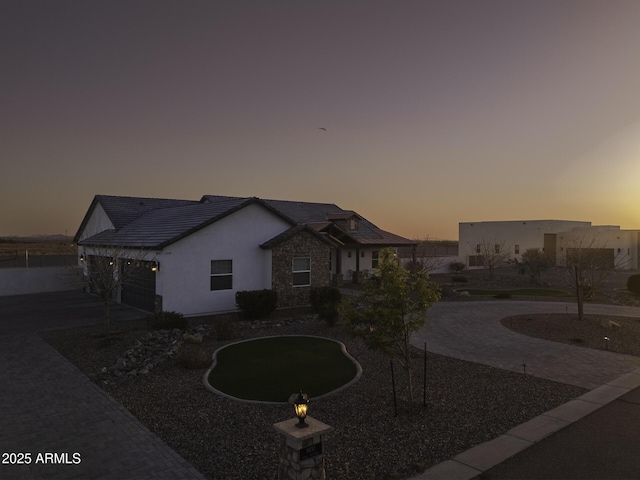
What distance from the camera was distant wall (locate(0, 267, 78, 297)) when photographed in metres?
26.1

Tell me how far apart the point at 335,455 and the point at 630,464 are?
15.0ft

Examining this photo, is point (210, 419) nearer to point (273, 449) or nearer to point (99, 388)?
point (273, 449)

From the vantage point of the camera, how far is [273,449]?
22.1ft

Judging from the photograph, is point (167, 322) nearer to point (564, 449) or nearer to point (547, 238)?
point (564, 449)

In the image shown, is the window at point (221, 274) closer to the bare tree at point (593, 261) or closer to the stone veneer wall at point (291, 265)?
the stone veneer wall at point (291, 265)

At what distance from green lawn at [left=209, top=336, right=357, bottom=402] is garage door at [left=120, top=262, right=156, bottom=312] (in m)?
7.44

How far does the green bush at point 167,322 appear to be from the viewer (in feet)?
49.7

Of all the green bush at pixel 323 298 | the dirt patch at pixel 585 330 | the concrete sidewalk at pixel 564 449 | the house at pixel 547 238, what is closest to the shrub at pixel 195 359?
the green bush at pixel 323 298

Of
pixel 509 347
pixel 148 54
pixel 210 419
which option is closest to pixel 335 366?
pixel 210 419

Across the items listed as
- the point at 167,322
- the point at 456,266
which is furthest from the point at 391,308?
the point at 456,266

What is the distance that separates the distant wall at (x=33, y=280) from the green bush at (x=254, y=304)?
47.5 feet

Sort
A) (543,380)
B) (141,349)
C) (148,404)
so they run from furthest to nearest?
(141,349)
(543,380)
(148,404)

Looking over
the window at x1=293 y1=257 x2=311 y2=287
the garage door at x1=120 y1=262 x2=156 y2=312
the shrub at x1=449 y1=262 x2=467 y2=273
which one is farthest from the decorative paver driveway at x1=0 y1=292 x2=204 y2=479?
the shrub at x1=449 y1=262 x2=467 y2=273

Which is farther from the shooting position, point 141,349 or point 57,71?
point 57,71
